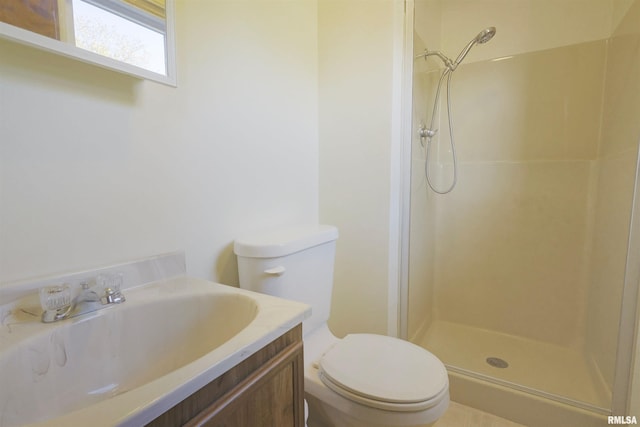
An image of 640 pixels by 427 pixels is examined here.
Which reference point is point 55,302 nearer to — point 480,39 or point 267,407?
point 267,407

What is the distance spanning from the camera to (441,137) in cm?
218

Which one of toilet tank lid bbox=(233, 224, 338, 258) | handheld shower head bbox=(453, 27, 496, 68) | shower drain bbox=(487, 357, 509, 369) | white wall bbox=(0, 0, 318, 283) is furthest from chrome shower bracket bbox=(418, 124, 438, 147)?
shower drain bbox=(487, 357, 509, 369)

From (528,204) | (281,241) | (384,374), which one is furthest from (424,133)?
(384,374)

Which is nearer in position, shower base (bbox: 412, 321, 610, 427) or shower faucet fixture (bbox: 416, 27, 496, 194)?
shower base (bbox: 412, 321, 610, 427)

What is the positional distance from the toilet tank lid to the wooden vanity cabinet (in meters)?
0.38

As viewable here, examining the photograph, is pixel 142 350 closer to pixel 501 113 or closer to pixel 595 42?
pixel 501 113

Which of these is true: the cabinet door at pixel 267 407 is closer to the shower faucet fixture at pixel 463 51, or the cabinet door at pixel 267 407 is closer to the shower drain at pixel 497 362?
the shower drain at pixel 497 362

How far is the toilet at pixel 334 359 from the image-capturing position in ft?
2.94

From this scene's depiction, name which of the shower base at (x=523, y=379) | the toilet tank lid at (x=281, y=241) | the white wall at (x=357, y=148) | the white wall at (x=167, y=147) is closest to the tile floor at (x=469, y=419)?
the shower base at (x=523, y=379)

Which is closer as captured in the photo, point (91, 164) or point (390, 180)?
point (91, 164)

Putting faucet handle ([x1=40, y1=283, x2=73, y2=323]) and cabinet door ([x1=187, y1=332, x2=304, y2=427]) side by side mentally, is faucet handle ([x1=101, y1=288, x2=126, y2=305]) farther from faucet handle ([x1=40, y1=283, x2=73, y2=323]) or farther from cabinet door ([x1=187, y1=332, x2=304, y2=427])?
cabinet door ([x1=187, y1=332, x2=304, y2=427])

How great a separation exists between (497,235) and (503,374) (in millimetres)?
874

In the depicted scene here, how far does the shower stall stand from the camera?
1.43 metres

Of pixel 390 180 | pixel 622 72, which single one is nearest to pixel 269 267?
pixel 390 180
